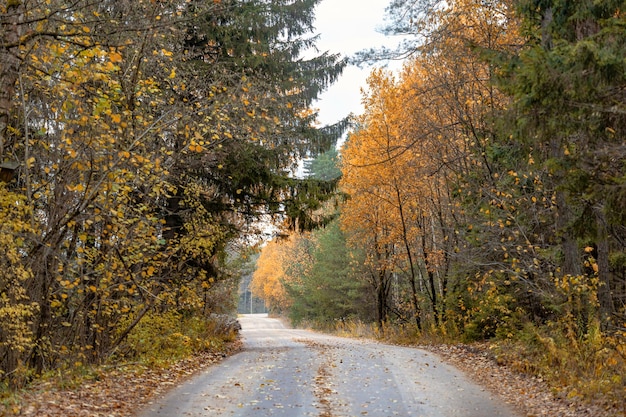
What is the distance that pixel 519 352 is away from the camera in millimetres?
13016

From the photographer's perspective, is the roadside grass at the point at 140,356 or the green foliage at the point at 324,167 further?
the green foliage at the point at 324,167

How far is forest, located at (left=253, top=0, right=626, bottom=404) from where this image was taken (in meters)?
7.05

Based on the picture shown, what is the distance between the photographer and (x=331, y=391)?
10062mm

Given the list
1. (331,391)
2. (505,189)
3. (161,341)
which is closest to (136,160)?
(331,391)

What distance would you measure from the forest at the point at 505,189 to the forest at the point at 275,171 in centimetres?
6

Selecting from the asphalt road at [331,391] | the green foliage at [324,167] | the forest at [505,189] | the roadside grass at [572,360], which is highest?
the green foliage at [324,167]

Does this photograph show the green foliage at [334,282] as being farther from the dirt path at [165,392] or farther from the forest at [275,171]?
the dirt path at [165,392]

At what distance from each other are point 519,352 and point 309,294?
92.3ft

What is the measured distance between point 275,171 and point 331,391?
8037 mm

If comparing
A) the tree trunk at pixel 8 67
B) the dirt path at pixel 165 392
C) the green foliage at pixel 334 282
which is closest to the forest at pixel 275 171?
the tree trunk at pixel 8 67

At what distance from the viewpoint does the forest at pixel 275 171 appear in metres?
7.17

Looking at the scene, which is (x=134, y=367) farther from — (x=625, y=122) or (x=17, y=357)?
(x=625, y=122)

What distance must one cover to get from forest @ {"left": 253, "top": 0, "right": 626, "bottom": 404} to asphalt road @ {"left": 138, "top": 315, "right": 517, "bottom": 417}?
1.71 metres

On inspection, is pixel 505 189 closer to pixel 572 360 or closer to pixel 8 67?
pixel 572 360
